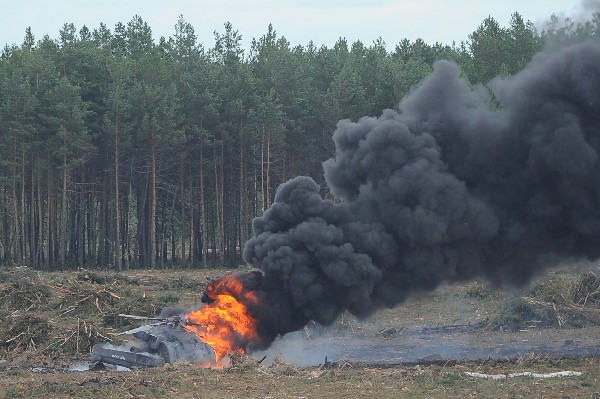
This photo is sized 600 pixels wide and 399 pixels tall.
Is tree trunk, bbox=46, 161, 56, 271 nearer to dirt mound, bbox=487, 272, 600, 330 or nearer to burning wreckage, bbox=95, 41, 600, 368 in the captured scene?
dirt mound, bbox=487, 272, 600, 330

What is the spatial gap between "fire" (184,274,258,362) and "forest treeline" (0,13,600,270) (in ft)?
117

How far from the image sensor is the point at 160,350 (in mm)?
31812

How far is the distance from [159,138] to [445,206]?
129 ft

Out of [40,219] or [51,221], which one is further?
[40,219]

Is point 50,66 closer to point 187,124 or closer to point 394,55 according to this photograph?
point 187,124

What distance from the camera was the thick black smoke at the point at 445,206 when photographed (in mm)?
31719

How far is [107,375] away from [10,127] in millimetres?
41901

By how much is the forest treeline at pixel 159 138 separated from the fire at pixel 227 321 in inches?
1398

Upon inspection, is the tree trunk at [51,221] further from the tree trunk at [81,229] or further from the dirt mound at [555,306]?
the dirt mound at [555,306]

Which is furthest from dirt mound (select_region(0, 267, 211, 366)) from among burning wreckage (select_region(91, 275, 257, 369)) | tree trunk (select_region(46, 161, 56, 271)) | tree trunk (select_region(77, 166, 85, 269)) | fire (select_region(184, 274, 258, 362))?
tree trunk (select_region(77, 166, 85, 269))

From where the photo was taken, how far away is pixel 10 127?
67938 millimetres

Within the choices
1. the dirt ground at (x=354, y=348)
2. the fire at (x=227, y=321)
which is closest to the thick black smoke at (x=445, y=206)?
the fire at (x=227, y=321)

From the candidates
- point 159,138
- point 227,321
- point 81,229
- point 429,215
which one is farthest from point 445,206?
point 81,229

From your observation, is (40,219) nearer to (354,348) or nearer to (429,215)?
(354,348)
